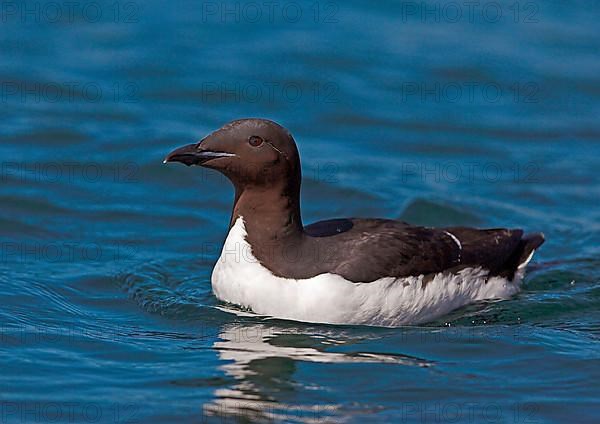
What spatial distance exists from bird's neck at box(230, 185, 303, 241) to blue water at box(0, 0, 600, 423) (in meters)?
0.61

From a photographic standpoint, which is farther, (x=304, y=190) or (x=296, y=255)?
(x=304, y=190)

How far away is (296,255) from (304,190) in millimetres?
3559

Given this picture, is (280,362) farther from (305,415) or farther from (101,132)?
(101,132)

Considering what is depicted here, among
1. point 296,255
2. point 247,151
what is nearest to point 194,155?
point 247,151

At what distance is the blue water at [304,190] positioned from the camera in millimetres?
8930

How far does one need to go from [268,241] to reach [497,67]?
7.44m

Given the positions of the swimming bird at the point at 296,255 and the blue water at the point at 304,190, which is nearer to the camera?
the blue water at the point at 304,190

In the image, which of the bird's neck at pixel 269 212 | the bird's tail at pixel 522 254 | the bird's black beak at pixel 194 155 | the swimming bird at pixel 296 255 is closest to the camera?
the bird's black beak at pixel 194 155

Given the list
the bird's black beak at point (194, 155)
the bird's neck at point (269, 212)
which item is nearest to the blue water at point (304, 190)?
the bird's neck at point (269, 212)

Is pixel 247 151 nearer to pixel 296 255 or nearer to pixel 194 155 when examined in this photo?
pixel 194 155

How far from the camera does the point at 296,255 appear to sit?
9797 millimetres

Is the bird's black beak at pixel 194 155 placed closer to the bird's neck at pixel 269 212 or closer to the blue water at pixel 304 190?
the bird's neck at pixel 269 212

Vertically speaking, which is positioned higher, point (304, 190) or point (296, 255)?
point (296, 255)

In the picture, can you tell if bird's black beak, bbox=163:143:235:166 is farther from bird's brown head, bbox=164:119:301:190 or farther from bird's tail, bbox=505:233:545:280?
bird's tail, bbox=505:233:545:280
